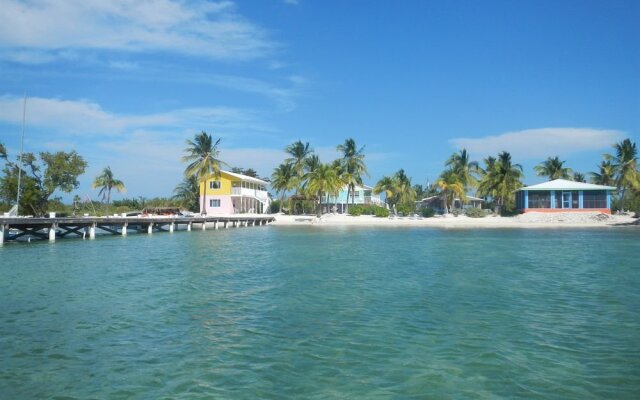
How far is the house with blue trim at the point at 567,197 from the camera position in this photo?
56.4 m

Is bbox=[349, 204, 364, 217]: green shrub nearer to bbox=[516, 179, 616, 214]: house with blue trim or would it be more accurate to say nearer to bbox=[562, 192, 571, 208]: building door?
bbox=[516, 179, 616, 214]: house with blue trim

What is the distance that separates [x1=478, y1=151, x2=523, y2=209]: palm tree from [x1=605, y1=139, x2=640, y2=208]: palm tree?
12759 mm

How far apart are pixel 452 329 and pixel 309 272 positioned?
8718 mm

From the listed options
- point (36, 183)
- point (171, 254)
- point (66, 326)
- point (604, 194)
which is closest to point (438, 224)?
point (604, 194)

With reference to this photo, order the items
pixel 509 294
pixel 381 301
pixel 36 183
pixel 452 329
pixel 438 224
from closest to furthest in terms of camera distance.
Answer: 1. pixel 452 329
2. pixel 381 301
3. pixel 509 294
4. pixel 36 183
5. pixel 438 224

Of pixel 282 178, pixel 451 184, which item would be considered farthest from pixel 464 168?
pixel 282 178

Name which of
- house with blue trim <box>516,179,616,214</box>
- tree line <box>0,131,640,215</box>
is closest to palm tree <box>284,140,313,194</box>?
tree line <box>0,131,640,215</box>

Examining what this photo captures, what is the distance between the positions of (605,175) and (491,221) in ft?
71.7

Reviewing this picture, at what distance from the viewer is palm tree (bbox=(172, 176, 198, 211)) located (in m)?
69.9

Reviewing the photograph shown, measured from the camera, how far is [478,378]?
7051 mm

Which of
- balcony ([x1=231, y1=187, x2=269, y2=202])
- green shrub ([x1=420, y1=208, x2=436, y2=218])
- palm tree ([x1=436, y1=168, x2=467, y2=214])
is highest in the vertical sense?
palm tree ([x1=436, y1=168, x2=467, y2=214])

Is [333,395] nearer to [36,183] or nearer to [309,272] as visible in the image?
[309,272]

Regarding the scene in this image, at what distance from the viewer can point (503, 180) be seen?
6097 cm

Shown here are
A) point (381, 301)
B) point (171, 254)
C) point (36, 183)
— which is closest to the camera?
point (381, 301)
